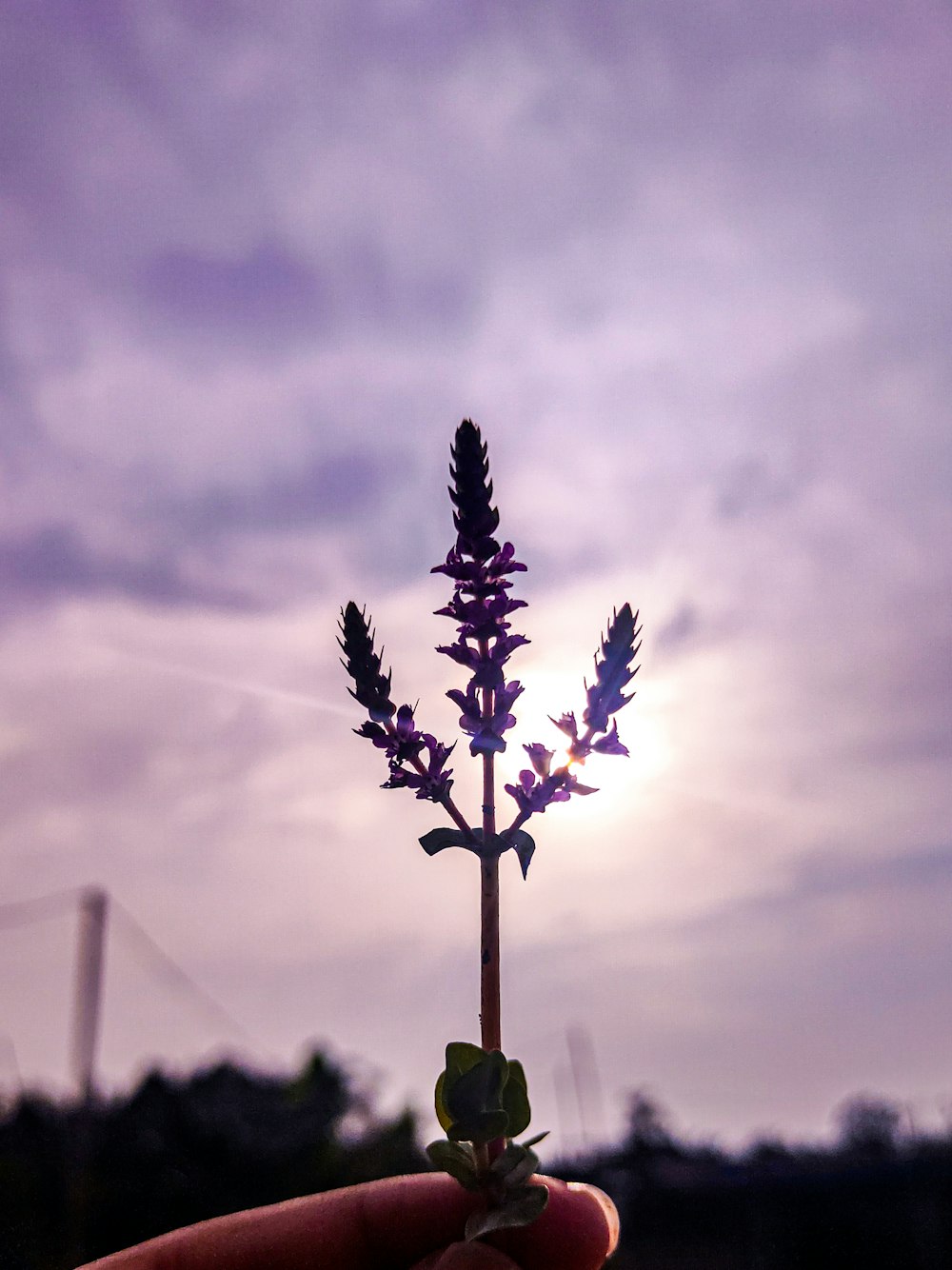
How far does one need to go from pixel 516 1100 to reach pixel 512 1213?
0.30 m

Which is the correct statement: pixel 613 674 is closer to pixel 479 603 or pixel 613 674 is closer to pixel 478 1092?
pixel 479 603

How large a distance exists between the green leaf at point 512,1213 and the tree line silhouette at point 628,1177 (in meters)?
12.7

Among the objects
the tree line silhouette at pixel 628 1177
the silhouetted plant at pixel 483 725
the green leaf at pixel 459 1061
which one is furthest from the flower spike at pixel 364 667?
the tree line silhouette at pixel 628 1177

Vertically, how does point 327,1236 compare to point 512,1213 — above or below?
below

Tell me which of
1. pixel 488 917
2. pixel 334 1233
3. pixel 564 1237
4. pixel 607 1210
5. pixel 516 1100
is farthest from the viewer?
pixel 334 1233

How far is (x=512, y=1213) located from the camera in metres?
3.10

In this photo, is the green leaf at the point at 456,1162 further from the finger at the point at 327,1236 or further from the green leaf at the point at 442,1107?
the finger at the point at 327,1236

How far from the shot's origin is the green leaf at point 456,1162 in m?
3.17

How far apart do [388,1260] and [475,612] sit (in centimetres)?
247

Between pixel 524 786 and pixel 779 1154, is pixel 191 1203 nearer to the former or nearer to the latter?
pixel 524 786

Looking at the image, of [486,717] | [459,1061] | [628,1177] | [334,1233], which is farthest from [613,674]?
[628,1177]

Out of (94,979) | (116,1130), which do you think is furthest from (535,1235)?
(116,1130)

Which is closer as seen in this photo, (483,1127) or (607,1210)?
(483,1127)

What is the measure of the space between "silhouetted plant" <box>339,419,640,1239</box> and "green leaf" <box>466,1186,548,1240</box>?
4 centimetres
